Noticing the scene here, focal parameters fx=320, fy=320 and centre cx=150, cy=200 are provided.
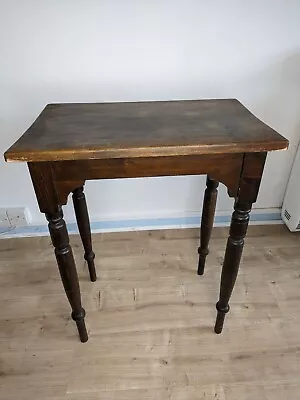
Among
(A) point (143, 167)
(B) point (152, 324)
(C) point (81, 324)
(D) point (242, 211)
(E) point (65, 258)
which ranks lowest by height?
(B) point (152, 324)

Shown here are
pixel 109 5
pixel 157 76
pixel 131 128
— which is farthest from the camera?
pixel 157 76

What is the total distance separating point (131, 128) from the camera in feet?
2.76

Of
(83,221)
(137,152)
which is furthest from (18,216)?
(137,152)

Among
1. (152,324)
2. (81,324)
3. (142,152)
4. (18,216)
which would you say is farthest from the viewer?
(18,216)

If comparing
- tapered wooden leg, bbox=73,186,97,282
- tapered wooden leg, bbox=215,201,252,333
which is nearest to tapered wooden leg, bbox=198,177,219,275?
tapered wooden leg, bbox=215,201,252,333

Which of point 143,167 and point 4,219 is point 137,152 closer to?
point 143,167

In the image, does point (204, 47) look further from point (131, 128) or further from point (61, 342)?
point (61, 342)

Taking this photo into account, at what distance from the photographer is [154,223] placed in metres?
1.63

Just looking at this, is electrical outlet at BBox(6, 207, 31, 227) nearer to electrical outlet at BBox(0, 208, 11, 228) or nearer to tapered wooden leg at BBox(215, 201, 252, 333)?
electrical outlet at BBox(0, 208, 11, 228)

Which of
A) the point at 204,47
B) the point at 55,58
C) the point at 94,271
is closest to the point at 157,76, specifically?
the point at 204,47

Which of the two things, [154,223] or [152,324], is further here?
[154,223]

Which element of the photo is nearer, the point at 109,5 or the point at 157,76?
the point at 109,5

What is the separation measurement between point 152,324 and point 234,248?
19.1 inches

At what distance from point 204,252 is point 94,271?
0.47 metres
